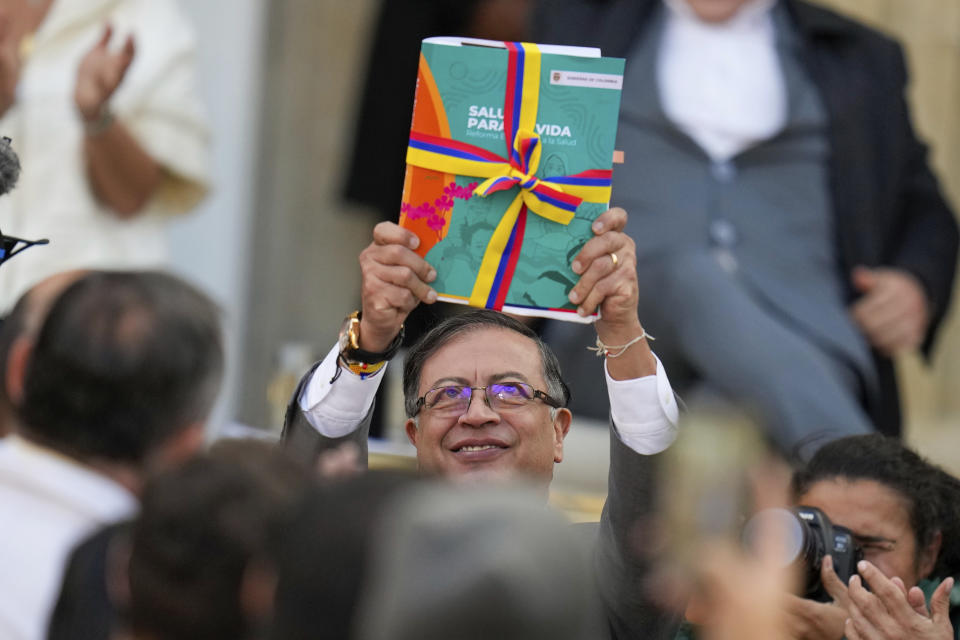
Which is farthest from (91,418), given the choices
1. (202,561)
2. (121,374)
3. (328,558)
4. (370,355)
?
(370,355)

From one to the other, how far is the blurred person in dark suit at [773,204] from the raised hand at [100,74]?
1210 mm

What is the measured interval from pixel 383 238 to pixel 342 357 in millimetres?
254

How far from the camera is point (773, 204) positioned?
14.2ft

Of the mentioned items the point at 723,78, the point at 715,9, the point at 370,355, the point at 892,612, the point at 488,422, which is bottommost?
the point at 892,612

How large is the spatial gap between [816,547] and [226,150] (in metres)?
3.53

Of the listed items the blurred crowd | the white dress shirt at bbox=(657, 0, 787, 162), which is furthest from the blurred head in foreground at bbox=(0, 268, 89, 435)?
the white dress shirt at bbox=(657, 0, 787, 162)

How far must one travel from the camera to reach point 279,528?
1685 mm

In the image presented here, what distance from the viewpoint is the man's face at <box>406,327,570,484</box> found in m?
2.90

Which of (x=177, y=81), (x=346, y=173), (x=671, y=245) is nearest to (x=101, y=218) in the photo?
(x=177, y=81)

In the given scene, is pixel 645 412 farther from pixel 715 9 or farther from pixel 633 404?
pixel 715 9

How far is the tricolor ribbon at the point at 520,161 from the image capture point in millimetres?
2707

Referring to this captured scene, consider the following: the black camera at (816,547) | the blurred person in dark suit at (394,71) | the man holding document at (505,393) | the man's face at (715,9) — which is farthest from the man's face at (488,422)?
the blurred person in dark suit at (394,71)

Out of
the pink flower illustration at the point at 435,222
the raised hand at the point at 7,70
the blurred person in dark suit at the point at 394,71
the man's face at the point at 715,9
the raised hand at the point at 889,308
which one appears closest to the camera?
the pink flower illustration at the point at 435,222

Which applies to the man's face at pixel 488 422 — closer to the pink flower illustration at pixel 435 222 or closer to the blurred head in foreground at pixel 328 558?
the pink flower illustration at pixel 435 222
